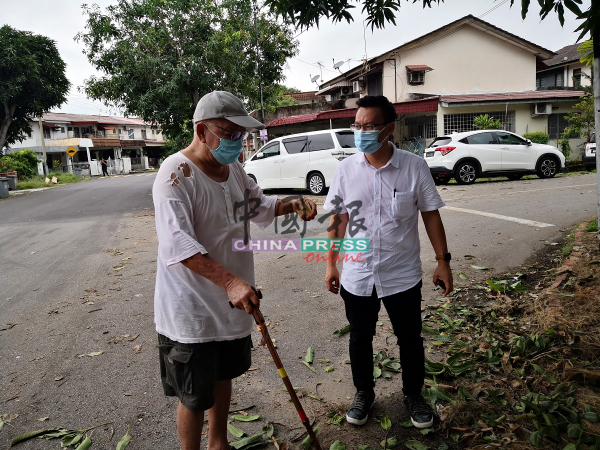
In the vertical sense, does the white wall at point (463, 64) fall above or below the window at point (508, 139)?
above

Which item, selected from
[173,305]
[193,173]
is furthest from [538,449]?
[193,173]

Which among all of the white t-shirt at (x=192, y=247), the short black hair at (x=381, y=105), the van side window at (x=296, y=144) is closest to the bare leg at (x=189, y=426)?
the white t-shirt at (x=192, y=247)

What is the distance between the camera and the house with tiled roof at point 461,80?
22250 millimetres

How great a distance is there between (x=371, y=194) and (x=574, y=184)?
40.3ft

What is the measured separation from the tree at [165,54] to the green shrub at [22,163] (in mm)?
14671

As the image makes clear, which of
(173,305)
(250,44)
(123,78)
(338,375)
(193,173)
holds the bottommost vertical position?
(338,375)

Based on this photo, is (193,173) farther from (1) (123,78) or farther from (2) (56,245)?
(1) (123,78)

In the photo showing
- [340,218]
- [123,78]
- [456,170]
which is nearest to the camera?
[340,218]

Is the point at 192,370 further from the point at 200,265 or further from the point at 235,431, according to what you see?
the point at 235,431

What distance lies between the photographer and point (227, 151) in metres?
2.20

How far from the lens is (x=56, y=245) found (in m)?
8.66

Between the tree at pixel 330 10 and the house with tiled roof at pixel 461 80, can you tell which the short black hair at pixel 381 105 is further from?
the house with tiled roof at pixel 461 80

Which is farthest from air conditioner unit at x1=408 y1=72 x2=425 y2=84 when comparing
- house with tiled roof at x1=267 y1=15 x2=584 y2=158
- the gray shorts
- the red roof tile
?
the gray shorts

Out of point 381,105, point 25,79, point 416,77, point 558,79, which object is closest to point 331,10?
point 381,105
